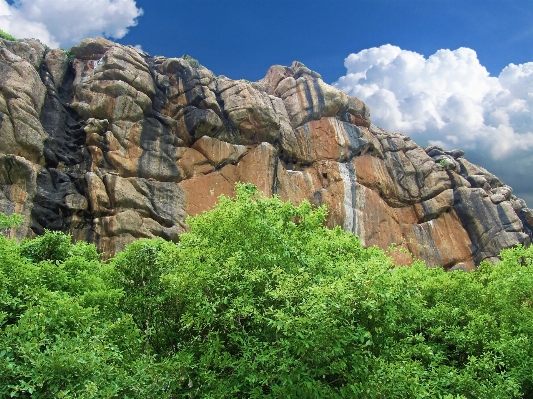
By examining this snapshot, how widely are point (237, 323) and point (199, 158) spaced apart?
25.4 meters

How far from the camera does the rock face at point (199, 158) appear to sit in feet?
89.3

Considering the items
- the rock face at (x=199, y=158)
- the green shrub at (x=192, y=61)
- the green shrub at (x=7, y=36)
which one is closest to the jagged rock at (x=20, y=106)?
the rock face at (x=199, y=158)

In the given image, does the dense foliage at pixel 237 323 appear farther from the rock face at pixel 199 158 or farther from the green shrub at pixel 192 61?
the green shrub at pixel 192 61

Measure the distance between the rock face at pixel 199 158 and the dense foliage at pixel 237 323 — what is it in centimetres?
1567

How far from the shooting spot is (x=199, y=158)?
33.7 m

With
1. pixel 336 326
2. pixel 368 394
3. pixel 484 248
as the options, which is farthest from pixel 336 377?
pixel 484 248

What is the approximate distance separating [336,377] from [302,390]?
1.32 meters

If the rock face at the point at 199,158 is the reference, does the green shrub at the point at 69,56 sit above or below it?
above

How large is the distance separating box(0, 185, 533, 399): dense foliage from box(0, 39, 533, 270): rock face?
51.4 feet

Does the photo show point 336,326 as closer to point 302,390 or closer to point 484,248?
point 302,390

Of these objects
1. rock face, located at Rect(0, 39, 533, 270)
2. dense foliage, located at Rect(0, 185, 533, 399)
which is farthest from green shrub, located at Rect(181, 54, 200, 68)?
dense foliage, located at Rect(0, 185, 533, 399)

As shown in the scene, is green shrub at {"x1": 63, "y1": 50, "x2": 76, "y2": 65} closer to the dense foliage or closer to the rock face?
the rock face

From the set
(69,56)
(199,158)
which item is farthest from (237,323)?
(69,56)

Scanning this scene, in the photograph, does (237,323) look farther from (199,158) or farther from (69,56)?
Answer: (69,56)
